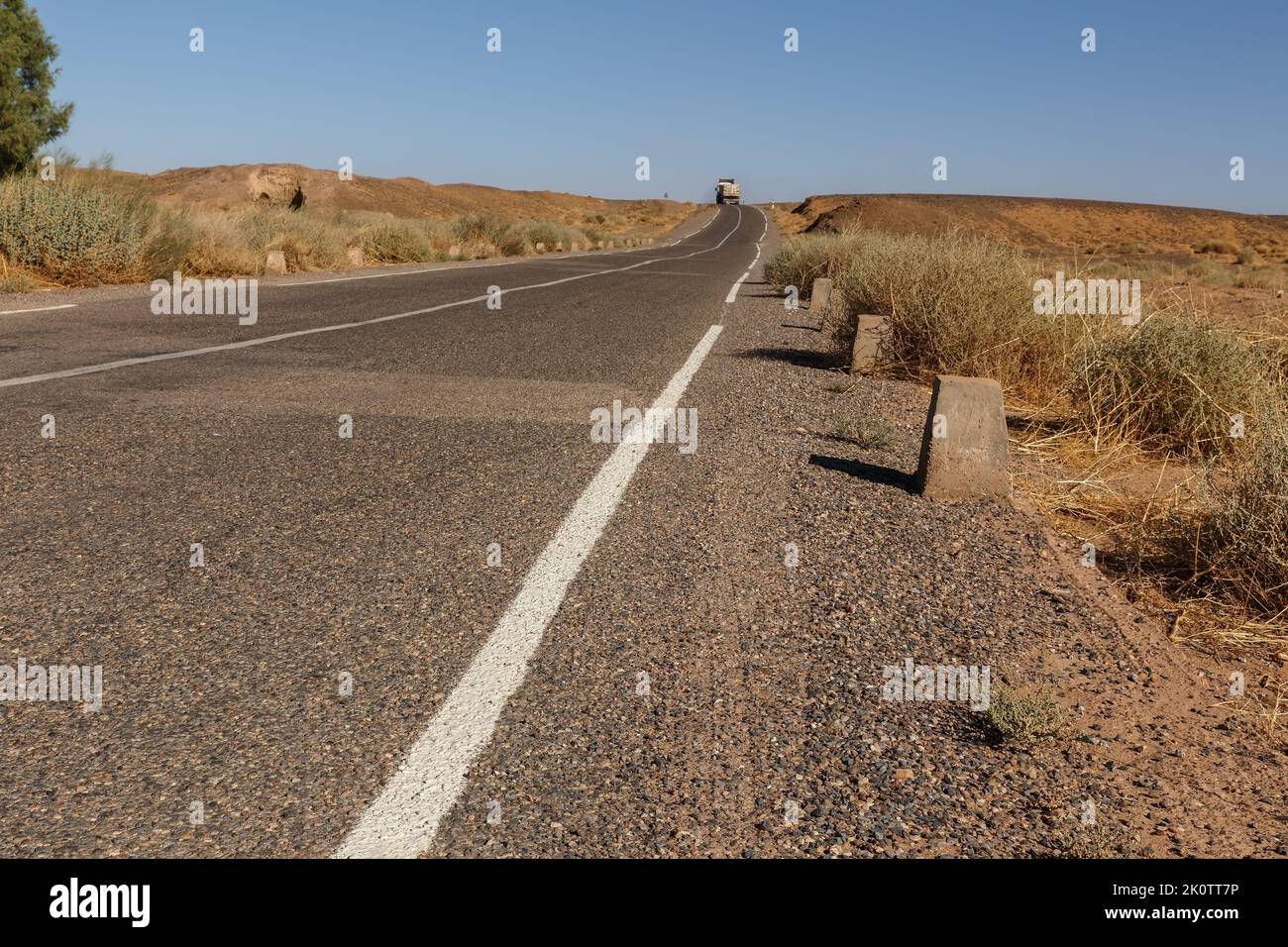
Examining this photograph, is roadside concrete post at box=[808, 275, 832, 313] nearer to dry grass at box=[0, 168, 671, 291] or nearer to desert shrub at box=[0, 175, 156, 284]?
dry grass at box=[0, 168, 671, 291]

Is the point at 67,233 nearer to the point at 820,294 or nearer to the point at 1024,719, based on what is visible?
the point at 820,294

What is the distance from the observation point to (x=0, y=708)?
273 cm

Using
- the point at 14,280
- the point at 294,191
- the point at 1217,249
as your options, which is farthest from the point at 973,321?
the point at 1217,249

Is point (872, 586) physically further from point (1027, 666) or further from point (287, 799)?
point (287, 799)

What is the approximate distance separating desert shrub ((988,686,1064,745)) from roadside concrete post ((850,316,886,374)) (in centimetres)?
673

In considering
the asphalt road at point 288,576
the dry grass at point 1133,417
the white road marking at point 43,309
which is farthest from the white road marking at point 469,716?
the white road marking at point 43,309

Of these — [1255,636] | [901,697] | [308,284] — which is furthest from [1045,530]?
[308,284]

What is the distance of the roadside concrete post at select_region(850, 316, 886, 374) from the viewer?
31.1 feet

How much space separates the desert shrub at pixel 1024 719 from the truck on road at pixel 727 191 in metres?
112

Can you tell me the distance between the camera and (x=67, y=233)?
1437 centimetres

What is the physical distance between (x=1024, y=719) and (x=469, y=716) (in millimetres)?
1484

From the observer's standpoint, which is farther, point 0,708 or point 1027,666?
point 1027,666

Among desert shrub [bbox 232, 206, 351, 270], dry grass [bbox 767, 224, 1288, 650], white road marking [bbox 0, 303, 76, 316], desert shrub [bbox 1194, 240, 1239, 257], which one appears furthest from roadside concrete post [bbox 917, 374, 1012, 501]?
desert shrub [bbox 1194, 240, 1239, 257]

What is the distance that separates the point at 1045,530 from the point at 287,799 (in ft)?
12.2
